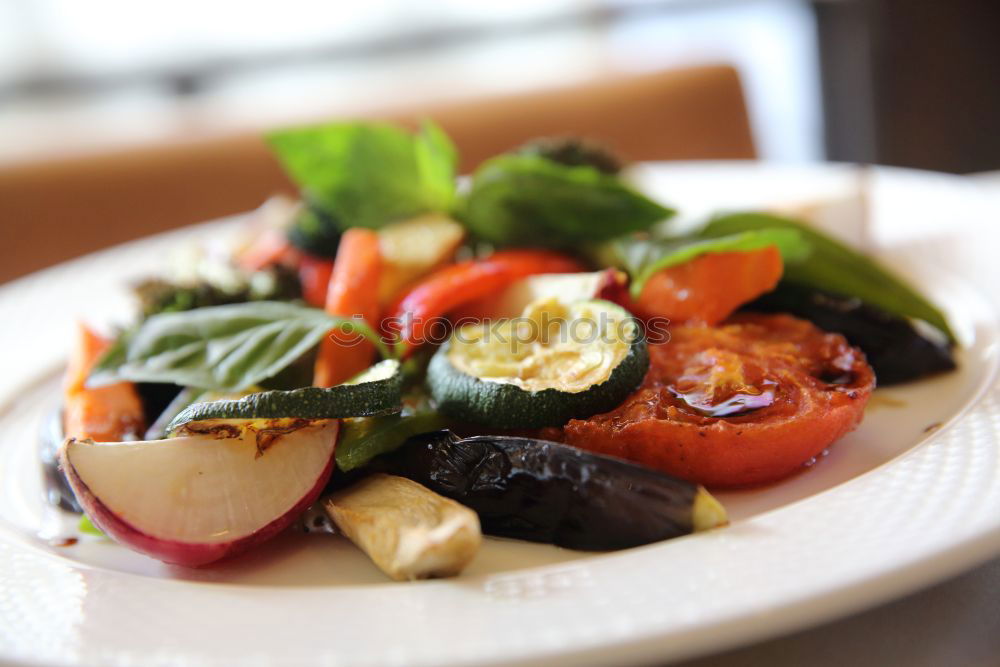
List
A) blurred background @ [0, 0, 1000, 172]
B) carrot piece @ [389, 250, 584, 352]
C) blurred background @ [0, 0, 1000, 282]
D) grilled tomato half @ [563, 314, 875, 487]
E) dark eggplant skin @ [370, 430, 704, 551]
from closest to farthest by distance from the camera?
1. dark eggplant skin @ [370, 430, 704, 551]
2. grilled tomato half @ [563, 314, 875, 487]
3. carrot piece @ [389, 250, 584, 352]
4. blurred background @ [0, 0, 1000, 282]
5. blurred background @ [0, 0, 1000, 172]

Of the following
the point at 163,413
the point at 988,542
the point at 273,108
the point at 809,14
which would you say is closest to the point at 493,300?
the point at 163,413

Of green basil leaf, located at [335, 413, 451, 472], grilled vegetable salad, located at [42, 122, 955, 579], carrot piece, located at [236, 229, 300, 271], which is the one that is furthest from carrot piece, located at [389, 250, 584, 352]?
carrot piece, located at [236, 229, 300, 271]

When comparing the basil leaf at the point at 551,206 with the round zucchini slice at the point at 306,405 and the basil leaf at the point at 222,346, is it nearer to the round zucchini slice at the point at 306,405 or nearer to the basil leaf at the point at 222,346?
the basil leaf at the point at 222,346

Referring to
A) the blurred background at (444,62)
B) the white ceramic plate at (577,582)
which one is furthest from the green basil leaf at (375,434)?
the blurred background at (444,62)

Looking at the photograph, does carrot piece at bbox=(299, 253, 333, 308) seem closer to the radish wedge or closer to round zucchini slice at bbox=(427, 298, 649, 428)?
round zucchini slice at bbox=(427, 298, 649, 428)

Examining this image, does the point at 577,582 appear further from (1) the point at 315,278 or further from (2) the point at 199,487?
(1) the point at 315,278

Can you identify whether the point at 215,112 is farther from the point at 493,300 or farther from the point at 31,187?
the point at 493,300
